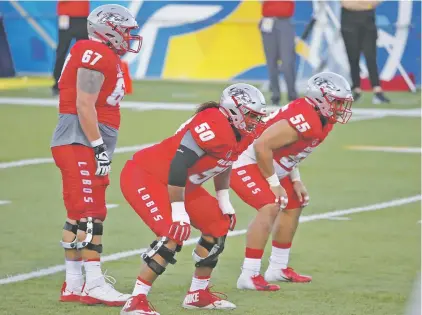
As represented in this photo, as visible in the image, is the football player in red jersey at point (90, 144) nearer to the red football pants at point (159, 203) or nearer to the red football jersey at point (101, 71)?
the red football jersey at point (101, 71)

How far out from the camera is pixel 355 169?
14.1 metres

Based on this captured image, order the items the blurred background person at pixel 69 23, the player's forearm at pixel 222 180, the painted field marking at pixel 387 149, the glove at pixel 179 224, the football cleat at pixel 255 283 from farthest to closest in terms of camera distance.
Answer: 1. the blurred background person at pixel 69 23
2. the painted field marking at pixel 387 149
3. the football cleat at pixel 255 283
4. the player's forearm at pixel 222 180
5. the glove at pixel 179 224

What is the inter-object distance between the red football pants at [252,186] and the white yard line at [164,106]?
10.8 m

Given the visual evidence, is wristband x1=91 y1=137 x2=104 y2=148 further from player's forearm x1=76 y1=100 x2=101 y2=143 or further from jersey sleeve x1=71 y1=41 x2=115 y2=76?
jersey sleeve x1=71 y1=41 x2=115 y2=76

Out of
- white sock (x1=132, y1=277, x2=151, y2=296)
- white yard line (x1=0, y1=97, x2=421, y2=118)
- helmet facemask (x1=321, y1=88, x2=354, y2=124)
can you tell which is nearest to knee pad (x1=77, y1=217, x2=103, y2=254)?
white sock (x1=132, y1=277, x2=151, y2=296)

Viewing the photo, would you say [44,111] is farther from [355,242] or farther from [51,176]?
[355,242]

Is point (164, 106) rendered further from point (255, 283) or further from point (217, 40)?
point (255, 283)

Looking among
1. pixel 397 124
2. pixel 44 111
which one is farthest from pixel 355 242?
pixel 44 111

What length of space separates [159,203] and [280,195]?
1193mm

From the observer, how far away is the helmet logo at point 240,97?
24.3ft

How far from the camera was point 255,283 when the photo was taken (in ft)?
27.2

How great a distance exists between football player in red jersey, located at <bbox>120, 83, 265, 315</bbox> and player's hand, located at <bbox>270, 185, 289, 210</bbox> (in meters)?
0.69

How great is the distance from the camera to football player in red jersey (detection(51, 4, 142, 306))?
25.1 feet

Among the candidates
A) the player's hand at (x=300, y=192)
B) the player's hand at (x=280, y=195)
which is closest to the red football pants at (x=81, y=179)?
the player's hand at (x=280, y=195)
